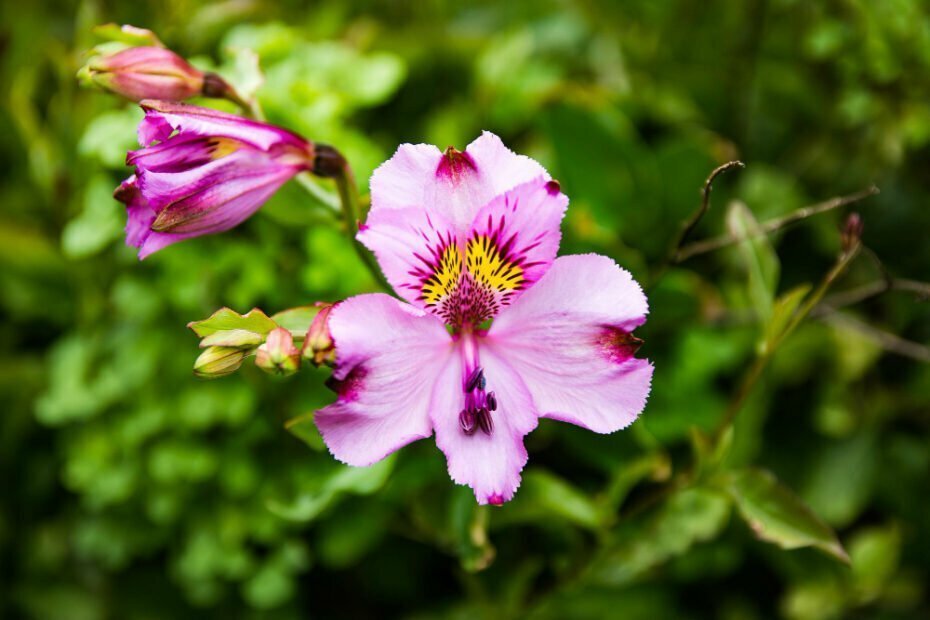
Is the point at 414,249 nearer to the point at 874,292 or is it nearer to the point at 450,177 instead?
the point at 450,177

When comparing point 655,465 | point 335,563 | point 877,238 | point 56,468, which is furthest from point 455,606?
point 877,238

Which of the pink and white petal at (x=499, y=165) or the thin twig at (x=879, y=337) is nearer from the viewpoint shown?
the pink and white petal at (x=499, y=165)

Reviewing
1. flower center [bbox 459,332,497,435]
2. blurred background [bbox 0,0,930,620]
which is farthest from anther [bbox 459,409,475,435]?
blurred background [bbox 0,0,930,620]

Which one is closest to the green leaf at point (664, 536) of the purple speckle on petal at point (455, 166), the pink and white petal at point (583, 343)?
the pink and white petal at point (583, 343)

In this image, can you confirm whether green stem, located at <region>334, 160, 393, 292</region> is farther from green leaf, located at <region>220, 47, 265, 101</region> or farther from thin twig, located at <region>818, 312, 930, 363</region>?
thin twig, located at <region>818, 312, 930, 363</region>

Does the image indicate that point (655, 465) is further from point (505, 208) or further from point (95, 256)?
point (95, 256)

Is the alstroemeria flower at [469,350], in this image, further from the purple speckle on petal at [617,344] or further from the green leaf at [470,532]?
the green leaf at [470,532]

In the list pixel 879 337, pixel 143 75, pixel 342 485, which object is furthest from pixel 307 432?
pixel 879 337
